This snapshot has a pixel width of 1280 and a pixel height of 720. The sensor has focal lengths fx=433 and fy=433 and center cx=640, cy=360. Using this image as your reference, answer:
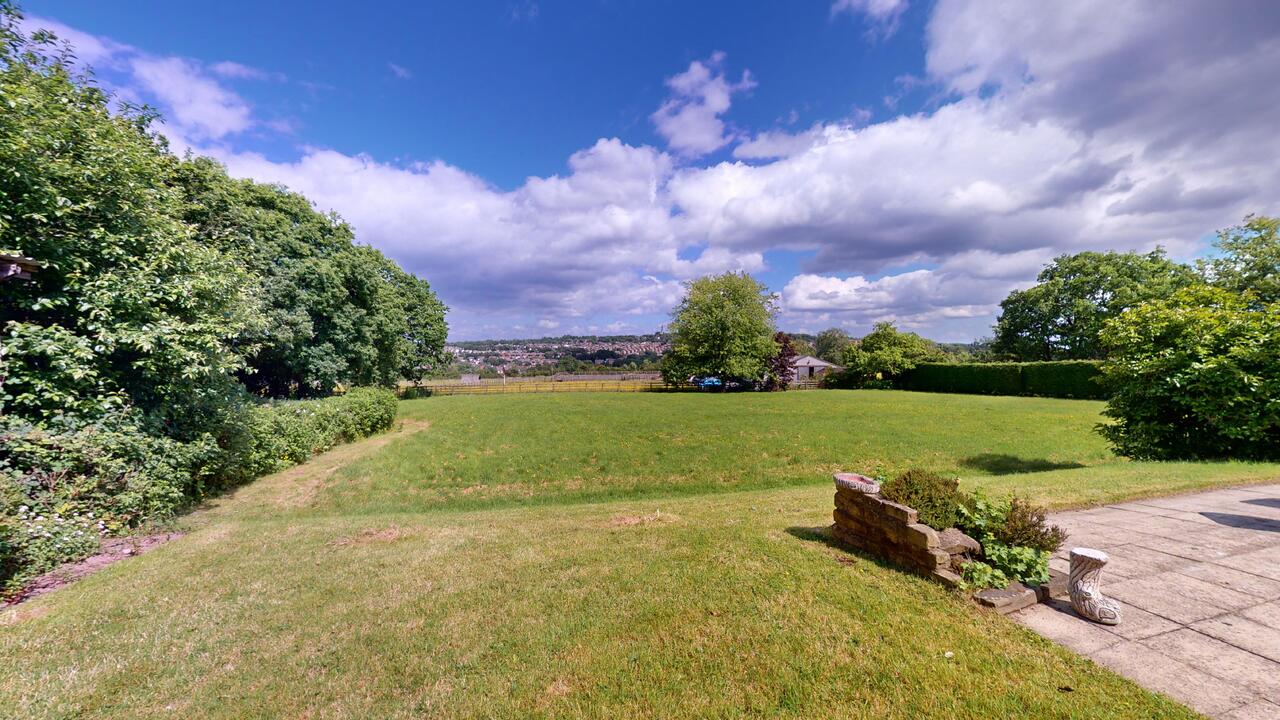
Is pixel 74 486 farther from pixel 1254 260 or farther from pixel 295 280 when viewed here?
pixel 1254 260

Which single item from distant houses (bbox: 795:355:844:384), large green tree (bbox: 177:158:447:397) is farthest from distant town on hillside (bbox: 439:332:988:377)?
large green tree (bbox: 177:158:447:397)

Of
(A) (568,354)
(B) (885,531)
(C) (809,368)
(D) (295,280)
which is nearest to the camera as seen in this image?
(B) (885,531)

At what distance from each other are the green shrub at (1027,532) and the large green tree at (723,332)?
38530mm

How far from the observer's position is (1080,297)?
126ft

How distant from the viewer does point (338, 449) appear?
15.1 meters

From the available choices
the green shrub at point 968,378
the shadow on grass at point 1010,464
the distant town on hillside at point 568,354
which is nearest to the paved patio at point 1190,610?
the shadow on grass at point 1010,464

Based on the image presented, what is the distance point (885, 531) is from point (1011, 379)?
40287 mm

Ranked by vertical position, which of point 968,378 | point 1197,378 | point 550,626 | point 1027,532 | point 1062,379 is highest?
point 1197,378

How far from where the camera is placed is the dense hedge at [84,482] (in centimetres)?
512

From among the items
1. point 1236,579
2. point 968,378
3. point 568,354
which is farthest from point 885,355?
point 568,354

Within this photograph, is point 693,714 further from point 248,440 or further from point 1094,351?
point 1094,351

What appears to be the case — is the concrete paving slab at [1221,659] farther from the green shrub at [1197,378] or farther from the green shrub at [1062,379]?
the green shrub at [1062,379]

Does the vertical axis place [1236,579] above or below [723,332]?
below

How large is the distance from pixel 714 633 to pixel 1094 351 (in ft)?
172
